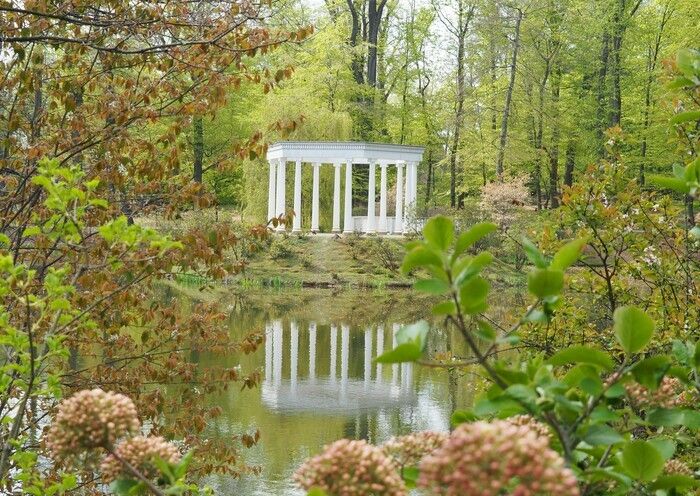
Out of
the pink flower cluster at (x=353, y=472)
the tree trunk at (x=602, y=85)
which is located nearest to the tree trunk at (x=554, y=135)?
the tree trunk at (x=602, y=85)

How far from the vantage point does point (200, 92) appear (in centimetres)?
548

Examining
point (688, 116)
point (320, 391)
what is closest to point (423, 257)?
point (688, 116)

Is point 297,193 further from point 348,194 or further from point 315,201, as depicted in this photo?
point 348,194

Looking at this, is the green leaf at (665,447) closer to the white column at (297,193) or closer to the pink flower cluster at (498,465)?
the pink flower cluster at (498,465)

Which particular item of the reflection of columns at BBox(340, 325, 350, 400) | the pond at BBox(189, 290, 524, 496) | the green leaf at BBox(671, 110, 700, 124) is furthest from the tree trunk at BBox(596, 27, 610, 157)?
the green leaf at BBox(671, 110, 700, 124)

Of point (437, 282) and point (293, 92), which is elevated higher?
point (293, 92)

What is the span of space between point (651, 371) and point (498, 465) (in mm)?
602

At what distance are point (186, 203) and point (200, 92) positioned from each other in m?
0.72

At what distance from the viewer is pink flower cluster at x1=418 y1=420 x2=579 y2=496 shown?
65 cm

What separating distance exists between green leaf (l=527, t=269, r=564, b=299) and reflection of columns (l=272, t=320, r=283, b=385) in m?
13.7

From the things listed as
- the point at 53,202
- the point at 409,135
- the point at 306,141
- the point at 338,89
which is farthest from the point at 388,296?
the point at 53,202

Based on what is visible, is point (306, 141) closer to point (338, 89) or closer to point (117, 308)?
point (338, 89)

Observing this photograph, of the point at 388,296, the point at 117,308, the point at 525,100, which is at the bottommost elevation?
the point at 388,296

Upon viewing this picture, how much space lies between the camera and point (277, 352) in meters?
17.1
